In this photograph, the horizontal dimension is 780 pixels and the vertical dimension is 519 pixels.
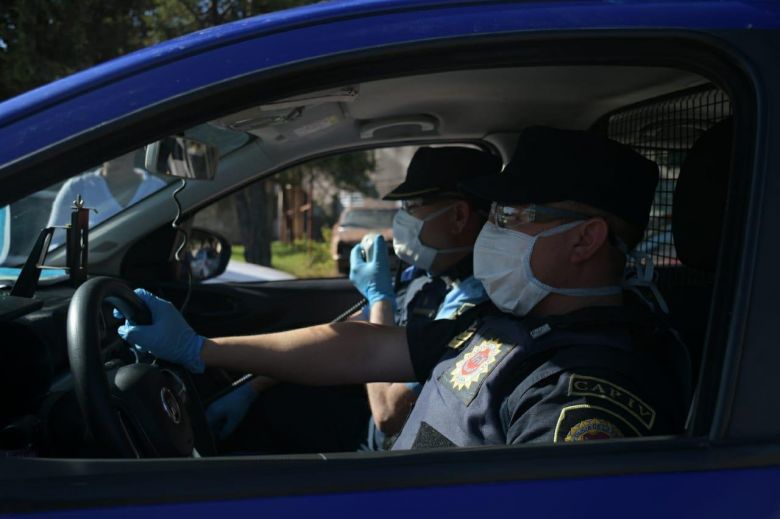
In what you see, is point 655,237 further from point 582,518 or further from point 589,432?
point 582,518

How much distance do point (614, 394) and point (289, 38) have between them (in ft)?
2.71

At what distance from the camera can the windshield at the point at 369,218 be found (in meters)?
14.2

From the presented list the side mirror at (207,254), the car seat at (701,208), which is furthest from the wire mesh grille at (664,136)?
the side mirror at (207,254)

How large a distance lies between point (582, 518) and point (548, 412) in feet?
1.17

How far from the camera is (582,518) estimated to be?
1.03m

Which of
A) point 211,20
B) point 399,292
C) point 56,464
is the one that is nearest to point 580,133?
point 56,464

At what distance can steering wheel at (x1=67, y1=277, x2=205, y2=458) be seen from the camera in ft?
4.13

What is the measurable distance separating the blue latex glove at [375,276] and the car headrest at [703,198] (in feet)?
4.36

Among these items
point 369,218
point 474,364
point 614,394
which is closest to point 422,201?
point 474,364

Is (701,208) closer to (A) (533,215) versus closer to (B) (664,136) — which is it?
(A) (533,215)

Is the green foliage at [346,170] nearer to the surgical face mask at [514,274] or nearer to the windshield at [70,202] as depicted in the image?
the windshield at [70,202]

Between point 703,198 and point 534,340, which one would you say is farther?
point 703,198

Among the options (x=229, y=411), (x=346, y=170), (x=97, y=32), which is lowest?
(x=346, y=170)

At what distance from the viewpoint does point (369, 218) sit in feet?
47.5
